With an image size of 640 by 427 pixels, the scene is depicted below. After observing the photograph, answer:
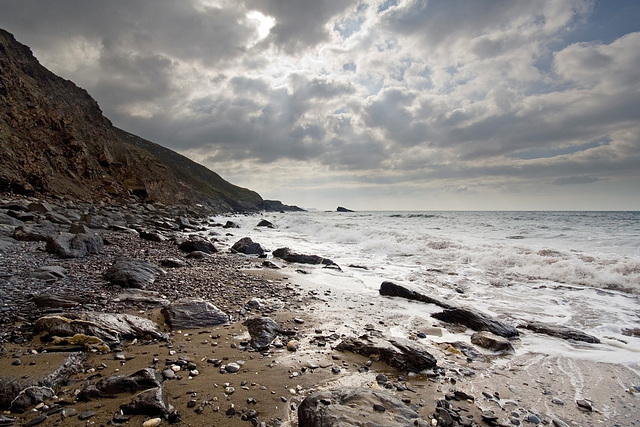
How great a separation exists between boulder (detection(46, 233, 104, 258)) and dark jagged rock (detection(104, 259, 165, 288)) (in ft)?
9.84

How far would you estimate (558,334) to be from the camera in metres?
6.00

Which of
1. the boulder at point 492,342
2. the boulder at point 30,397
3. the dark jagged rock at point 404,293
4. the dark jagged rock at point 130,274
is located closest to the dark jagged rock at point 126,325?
the boulder at point 30,397

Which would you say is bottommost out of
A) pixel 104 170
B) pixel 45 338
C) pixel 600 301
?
pixel 600 301

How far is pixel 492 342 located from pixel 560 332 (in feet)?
6.42

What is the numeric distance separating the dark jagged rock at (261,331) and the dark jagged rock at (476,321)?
152 inches

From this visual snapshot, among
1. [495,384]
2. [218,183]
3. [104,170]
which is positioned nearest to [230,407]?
[495,384]

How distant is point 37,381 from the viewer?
3.12m

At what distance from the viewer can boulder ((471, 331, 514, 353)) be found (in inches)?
206

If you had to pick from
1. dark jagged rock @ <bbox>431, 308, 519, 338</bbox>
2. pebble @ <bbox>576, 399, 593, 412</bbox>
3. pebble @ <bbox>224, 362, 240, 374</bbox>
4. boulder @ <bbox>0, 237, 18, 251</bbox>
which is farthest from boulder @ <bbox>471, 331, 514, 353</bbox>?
boulder @ <bbox>0, 237, 18, 251</bbox>

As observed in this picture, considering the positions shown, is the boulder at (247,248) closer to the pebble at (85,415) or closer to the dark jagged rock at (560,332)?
the dark jagged rock at (560,332)

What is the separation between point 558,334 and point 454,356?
280 centimetres

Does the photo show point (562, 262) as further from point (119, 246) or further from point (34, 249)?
point (34, 249)

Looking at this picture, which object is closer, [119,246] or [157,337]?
[157,337]

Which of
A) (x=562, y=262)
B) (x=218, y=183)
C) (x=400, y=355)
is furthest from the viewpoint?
(x=218, y=183)
